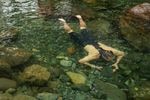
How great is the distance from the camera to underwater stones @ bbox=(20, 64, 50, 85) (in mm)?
9500

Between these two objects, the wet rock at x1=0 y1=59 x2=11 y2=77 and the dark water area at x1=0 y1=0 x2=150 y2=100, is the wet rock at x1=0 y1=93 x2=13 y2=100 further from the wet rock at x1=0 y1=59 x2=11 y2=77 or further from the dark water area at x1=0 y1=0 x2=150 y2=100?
the wet rock at x1=0 y1=59 x2=11 y2=77

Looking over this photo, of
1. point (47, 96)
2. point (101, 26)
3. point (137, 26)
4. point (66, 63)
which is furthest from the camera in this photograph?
point (101, 26)

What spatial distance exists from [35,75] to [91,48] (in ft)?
8.18

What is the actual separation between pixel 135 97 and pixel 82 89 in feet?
5.04

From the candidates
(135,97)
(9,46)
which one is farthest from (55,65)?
(135,97)

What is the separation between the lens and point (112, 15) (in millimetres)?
13594

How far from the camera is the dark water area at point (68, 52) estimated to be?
9.57m

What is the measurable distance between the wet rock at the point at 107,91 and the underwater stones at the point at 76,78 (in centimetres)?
38

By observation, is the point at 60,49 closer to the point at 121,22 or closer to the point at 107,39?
the point at 107,39

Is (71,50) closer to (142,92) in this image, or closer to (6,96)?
(142,92)

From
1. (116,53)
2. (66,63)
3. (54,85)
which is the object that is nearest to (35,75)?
(54,85)

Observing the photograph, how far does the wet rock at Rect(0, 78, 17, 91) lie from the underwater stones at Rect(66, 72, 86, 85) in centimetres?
170

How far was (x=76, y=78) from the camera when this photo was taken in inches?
396

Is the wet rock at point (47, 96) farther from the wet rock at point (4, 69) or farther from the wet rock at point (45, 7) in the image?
the wet rock at point (45, 7)
